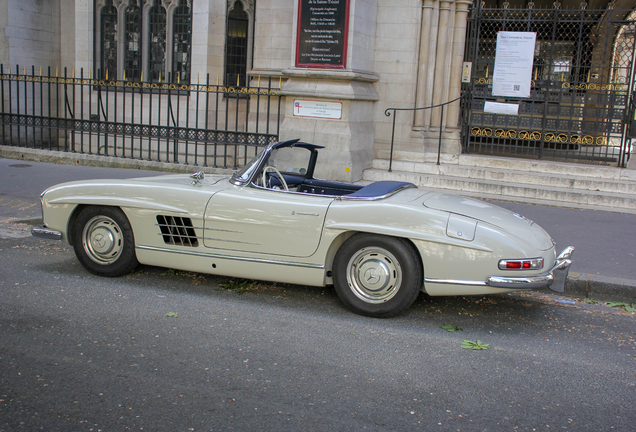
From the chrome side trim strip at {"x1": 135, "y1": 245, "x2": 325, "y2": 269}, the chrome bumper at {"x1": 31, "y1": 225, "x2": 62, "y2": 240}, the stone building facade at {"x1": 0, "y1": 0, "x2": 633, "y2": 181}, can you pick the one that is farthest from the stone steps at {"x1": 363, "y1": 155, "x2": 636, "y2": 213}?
the chrome bumper at {"x1": 31, "y1": 225, "x2": 62, "y2": 240}

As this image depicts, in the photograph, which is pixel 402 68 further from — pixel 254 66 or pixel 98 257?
pixel 98 257

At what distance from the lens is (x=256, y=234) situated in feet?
15.7

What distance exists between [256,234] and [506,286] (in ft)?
6.49

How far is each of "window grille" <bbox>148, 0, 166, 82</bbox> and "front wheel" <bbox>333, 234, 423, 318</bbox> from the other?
413 inches

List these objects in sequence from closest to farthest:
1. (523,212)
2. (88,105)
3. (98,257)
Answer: (98,257), (523,212), (88,105)

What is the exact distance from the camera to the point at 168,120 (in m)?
12.1

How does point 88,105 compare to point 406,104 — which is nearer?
point 406,104

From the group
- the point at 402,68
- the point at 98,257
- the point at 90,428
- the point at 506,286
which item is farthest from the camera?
the point at 402,68

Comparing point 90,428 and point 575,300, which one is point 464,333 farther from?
point 90,428

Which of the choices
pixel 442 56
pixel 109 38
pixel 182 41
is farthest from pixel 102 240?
pixel 109 38

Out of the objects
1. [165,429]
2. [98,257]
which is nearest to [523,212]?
[98,257]

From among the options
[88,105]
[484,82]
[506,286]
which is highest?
[484,82]

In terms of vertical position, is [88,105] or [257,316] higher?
[88,105]

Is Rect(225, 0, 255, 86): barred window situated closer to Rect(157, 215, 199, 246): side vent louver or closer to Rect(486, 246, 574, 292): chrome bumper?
Rect(157, 215, 199, 246): side vent louver
